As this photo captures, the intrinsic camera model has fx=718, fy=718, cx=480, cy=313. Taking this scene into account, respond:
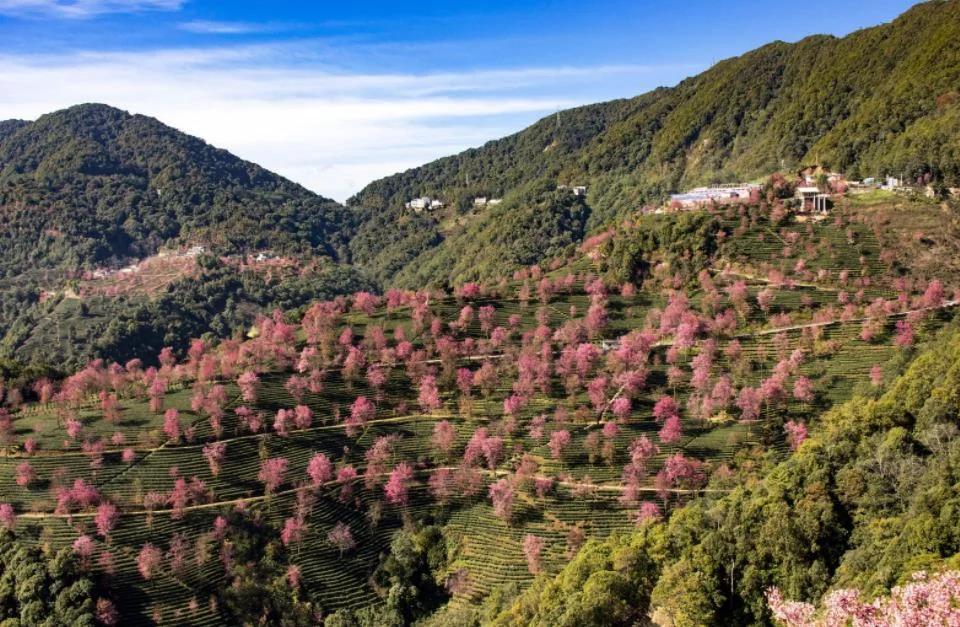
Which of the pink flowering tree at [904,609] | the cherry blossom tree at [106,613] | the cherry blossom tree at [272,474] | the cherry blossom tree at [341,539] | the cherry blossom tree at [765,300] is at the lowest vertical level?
the cherry blossom tree at [106,613]

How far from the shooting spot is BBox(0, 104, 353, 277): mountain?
121 metres

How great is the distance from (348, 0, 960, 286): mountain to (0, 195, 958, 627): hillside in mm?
19360

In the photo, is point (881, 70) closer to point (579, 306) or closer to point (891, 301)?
point (891, 301)

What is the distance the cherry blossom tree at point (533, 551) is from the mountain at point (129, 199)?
10424 centimetres

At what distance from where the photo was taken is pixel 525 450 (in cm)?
4128

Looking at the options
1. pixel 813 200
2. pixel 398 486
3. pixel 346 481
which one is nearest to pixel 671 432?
pixel 398 486

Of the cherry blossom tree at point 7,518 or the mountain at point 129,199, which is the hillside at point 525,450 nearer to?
the cherry blossom tree at point 7,518

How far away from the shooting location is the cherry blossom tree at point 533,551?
33.6 metres

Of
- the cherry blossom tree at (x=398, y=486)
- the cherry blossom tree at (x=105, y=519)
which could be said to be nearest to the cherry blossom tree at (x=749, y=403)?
the cherry blossom tree at (x=398, y=486)

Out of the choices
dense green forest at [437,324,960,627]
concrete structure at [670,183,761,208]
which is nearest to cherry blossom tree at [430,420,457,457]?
dense green forest at [437,324,960,627]

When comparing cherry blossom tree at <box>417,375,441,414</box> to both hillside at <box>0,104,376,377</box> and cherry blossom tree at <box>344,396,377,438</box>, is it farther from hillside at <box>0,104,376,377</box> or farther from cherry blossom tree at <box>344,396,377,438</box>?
hillside at <box>0,104,376,377</box>

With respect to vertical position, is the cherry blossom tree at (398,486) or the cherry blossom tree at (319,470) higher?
the cherry blossom tree at (319,470)

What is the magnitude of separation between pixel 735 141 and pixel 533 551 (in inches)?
3157

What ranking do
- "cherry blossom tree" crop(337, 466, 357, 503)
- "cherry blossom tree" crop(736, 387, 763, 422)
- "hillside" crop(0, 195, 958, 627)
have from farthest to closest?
"cherry blossom tree" crop(736, 387, 763, 422) < "cherry blossom tree" crop(337, 466, 357, 503) < "hillside" crop(0, 195, 958, 627)
